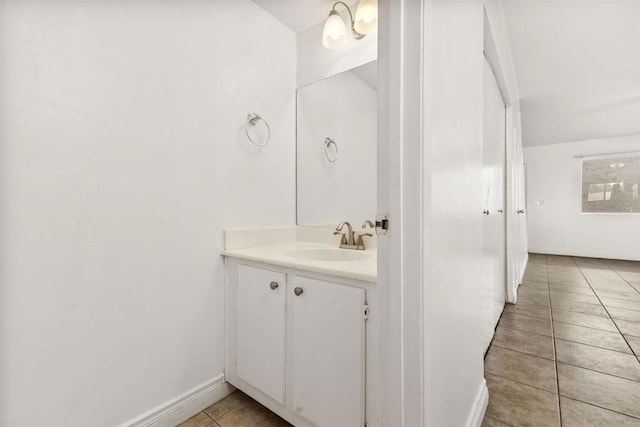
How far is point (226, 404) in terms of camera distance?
1.37 metres

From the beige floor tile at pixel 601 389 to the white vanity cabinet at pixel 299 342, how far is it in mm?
1301

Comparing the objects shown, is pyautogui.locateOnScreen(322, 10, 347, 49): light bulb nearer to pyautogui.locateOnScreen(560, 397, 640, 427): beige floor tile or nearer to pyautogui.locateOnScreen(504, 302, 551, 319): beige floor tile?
pyautogui.locateOnScreen(560, 397, 640, 427): beige floor tile

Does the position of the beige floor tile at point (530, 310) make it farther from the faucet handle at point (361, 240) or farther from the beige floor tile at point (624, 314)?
the faucet handle at point (361, 240)

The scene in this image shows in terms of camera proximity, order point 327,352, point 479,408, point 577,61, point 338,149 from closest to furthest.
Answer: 1. point 327,352
2. point 479,408
3. point 338,149
4. point 577,61

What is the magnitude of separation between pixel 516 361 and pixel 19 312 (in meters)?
2.46

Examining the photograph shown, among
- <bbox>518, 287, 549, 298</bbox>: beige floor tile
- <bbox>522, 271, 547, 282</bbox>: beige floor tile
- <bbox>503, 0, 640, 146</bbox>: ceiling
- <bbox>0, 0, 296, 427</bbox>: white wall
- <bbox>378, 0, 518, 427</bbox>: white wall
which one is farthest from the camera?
<bbox>522, 271, 547, 282</bbox>: beige floor tile

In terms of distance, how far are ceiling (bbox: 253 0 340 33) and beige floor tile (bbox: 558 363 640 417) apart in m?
2.61

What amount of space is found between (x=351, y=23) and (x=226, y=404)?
2.32m

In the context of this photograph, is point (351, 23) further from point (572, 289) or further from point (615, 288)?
point (615, 288)

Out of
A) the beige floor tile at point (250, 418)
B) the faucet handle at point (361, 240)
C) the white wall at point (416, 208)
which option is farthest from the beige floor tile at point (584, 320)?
the beige floor tile at point (250, 418)

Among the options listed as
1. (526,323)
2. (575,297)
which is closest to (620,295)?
(575,297)

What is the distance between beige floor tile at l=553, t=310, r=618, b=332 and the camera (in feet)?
7.07

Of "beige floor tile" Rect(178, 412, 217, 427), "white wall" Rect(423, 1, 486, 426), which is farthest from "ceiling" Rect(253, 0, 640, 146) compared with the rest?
"beige floor tile" Rect(178, 412, 217, 427)

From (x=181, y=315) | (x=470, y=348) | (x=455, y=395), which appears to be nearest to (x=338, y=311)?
(x=455, y=395)
